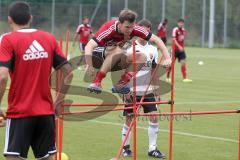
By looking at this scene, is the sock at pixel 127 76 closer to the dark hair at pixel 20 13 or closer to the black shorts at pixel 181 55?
the dark hair at pixel 20 13

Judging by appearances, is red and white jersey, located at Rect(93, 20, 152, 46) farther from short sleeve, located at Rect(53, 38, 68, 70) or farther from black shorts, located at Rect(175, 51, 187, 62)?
black shorts, located at Rect(175, 51, 187, 62)

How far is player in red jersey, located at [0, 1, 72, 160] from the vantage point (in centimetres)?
709

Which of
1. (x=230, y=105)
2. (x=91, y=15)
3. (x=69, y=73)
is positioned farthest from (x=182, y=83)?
(x=91, y=15)

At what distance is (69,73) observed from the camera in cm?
766

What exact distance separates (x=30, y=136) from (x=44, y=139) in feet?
0.56

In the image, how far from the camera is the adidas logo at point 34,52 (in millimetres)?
7109

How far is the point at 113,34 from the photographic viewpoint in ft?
34.5

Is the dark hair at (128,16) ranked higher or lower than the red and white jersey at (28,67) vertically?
higher

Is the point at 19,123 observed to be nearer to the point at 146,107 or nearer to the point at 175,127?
the point at 146,107

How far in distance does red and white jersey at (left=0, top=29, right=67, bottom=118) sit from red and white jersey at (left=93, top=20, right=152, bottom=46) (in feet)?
10.3

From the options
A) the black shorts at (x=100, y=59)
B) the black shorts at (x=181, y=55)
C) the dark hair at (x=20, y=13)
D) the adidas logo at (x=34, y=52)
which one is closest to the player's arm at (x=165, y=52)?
the black shorts at (x=100, y=59)

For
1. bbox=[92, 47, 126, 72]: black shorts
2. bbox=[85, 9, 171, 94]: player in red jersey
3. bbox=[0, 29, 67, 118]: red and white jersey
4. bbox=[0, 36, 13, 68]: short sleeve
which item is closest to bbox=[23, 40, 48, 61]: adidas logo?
bbox=[0, 29, 67, 118]: red and white jersey

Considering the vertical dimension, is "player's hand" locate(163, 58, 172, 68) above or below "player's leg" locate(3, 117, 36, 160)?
above

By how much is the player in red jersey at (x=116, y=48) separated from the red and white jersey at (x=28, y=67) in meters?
2.93
